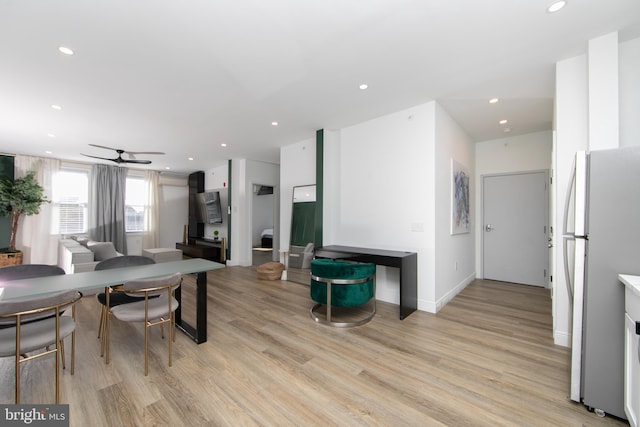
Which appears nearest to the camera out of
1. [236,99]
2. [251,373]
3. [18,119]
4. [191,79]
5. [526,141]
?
[251,373]

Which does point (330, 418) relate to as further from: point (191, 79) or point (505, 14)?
point (191, 79)

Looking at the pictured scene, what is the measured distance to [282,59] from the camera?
2.38m

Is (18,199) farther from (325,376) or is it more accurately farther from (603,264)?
(603,264)

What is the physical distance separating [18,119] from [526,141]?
26.7 ft

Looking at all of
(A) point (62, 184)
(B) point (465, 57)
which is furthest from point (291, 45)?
(A) point (62, 184)

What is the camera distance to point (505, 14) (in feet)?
6.07

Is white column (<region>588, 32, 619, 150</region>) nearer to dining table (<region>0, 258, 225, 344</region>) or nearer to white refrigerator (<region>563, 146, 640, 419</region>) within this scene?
white refrigerator (<region>563, 146, 640, 419</region>)

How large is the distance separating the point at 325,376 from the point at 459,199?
3.34 metres

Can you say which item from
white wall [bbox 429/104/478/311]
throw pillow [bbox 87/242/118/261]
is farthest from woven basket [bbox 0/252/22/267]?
white wall [bbox 429/104/478/311]

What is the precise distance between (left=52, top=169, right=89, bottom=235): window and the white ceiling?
2.91 meters

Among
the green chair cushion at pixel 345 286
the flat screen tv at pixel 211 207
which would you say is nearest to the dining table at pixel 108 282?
the green chair cushion at pixel 345 286

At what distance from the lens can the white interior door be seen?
174 inches

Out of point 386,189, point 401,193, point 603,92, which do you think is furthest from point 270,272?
point 603,92

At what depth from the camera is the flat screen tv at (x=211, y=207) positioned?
728 centimetres
